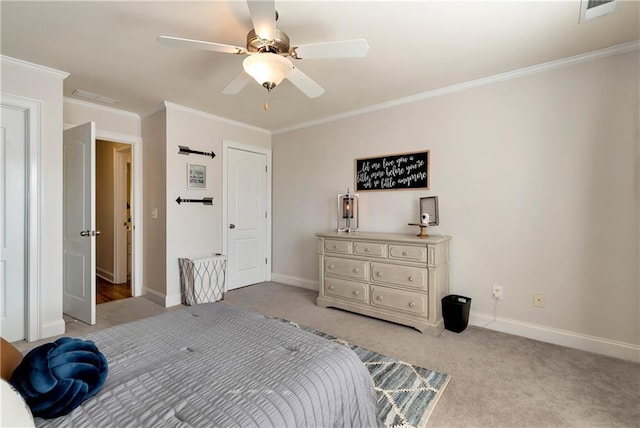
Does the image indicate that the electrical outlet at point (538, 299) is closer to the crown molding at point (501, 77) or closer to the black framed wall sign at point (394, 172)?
the black framed wall sign at point (394, 172)

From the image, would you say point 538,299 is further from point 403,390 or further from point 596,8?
point 596,8

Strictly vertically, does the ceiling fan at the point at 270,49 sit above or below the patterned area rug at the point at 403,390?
above

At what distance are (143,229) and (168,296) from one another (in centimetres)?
102

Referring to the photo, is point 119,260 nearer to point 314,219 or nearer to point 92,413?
point 314,219

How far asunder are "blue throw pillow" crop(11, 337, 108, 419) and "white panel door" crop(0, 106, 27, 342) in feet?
7.35

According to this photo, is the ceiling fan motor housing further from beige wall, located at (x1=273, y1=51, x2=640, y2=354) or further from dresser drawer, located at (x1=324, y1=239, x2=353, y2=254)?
dresser drawer, located at (x1=324, y1=239, x2=353, y2=254)

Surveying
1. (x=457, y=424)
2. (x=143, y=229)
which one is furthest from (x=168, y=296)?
(x=457, y=424)

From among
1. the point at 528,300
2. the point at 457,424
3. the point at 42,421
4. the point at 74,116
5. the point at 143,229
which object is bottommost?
the point at 457,424

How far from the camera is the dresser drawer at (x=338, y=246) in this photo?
3324 mm

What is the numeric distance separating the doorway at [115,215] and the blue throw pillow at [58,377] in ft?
12.6

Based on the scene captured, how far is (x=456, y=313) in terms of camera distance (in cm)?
279

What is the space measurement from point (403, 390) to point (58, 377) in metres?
1.76

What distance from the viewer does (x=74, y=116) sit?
3441mm

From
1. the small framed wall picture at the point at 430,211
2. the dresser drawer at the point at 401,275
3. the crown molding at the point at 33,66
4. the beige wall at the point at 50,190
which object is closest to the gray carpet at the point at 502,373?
the beige wall at the point at 50,190
